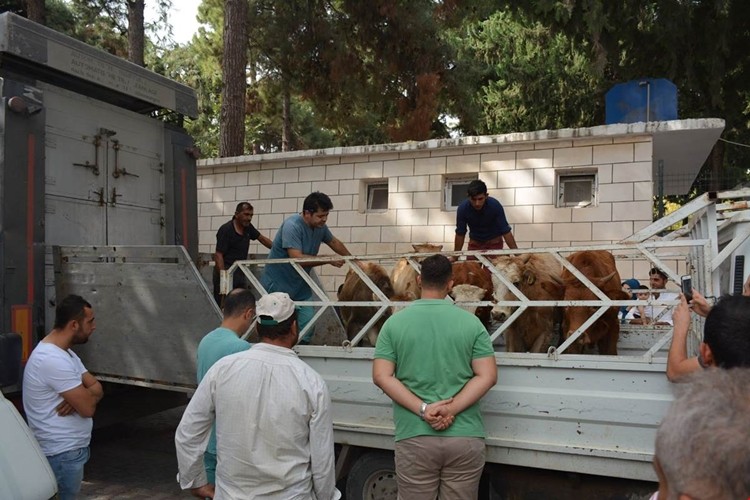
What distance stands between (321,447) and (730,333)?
5.54ft

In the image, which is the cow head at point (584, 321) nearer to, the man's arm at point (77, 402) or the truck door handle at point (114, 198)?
the man's arm at point (77, 402)

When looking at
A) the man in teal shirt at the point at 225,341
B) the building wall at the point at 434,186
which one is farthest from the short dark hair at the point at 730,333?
the building wall at the point at 434,186

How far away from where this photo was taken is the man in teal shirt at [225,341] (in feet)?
11.4

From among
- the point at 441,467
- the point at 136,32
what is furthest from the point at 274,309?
the point at 136,32

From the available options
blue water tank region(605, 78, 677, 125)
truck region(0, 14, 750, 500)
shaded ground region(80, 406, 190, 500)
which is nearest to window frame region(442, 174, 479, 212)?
blue water tank region(605, 78, 677, 125)

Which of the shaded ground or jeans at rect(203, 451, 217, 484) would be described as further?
the shaded ground

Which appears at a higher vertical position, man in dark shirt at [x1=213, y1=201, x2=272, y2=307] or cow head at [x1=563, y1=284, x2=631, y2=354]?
man in dark shirt at [x1=213, y1=201, x2=272, y2=307]

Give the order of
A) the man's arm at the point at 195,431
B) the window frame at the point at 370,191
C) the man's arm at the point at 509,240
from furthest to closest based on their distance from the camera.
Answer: the window frame at the point at 370,191 < the man's arm at the point at 509,240 < the man's arm at the point at 195,431

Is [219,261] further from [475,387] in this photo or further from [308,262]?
[475,387]

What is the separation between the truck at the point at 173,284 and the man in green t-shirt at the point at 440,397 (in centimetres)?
51

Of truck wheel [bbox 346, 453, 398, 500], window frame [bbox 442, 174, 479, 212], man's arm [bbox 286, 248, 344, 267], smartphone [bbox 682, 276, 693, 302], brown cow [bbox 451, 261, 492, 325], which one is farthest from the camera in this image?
window frame [bbox 442, 174, 479, 212]

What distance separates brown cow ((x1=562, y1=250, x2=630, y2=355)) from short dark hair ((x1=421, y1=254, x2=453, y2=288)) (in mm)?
1724

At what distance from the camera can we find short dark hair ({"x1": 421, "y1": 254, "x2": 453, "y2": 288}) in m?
3.56

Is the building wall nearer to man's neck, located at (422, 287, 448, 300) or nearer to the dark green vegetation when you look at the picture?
the dark green vegetation
